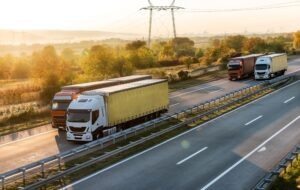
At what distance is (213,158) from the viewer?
23281 millimetres

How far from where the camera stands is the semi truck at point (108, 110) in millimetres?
27547

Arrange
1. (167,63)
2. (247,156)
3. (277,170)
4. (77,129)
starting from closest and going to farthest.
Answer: (277,170) < (247,156) < (77,129) < (167,63)

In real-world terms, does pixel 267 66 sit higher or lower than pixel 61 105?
higher

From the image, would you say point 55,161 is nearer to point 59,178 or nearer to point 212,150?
point 59,178

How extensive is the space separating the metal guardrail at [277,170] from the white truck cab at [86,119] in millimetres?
12510

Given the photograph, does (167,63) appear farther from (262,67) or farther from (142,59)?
(262,67)

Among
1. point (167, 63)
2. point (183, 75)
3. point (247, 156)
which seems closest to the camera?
point (247, 156)

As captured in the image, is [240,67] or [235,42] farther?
[235,42]

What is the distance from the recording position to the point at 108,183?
1956 cm

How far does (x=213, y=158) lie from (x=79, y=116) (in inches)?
381

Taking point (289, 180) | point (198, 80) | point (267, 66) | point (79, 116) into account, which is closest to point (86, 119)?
point (79, 116)

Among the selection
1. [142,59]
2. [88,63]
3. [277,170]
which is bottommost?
[142,59]

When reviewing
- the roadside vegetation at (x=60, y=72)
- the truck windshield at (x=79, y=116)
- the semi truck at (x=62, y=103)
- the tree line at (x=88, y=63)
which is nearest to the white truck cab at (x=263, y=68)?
the roadside vegetation at (x=60, y=72)

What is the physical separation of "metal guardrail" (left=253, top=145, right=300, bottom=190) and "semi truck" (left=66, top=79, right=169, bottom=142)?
12544mm
